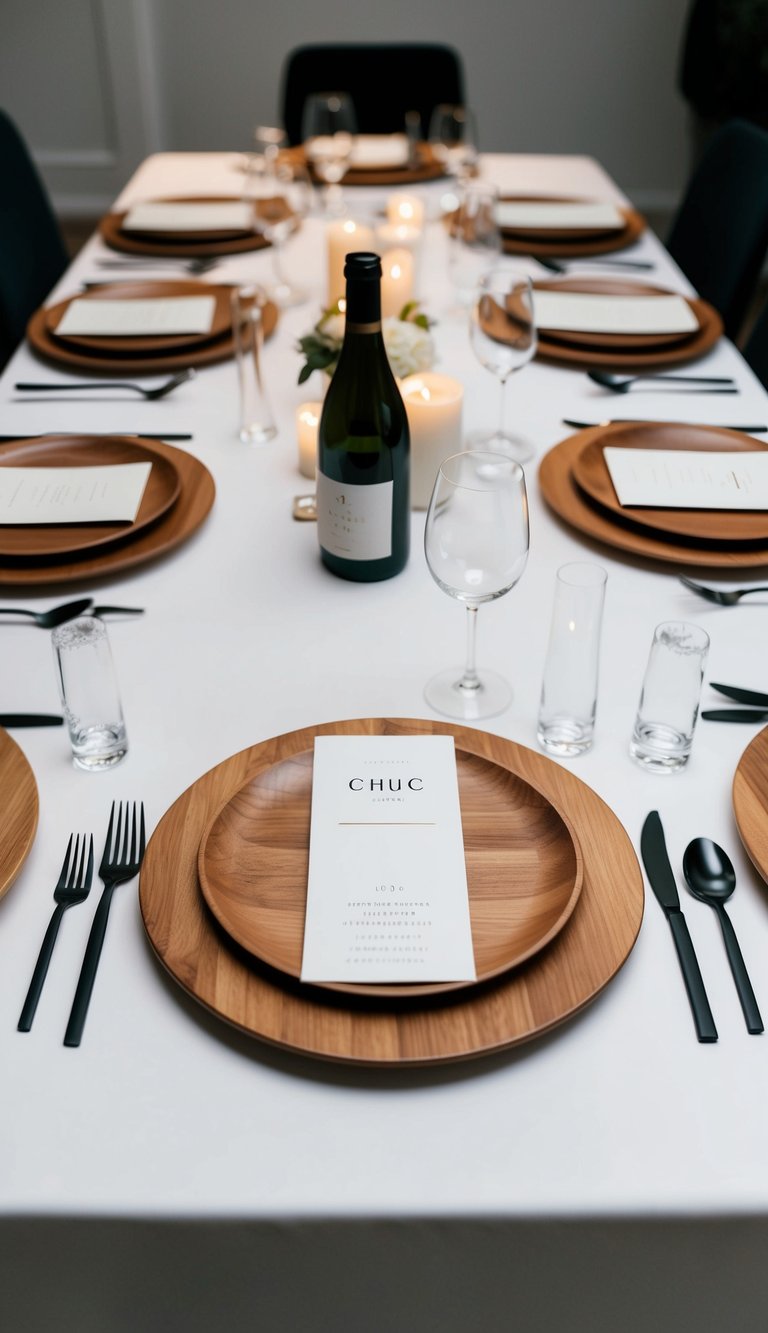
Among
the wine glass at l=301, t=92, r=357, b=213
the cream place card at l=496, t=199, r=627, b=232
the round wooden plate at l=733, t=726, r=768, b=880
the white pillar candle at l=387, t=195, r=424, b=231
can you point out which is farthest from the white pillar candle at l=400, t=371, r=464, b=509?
the wine glass at l=301, t=92, r=357, b=213

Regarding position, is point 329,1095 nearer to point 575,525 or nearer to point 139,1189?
point 139,1189

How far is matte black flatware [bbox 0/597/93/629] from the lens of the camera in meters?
1.09

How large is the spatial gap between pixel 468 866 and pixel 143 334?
3.76 ft

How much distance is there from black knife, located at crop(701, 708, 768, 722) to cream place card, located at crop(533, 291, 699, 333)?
0.88 metres

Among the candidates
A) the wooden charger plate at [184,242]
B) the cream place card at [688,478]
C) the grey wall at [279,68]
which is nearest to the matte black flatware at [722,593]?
the cream place card at [688,478]

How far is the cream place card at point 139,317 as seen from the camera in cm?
166

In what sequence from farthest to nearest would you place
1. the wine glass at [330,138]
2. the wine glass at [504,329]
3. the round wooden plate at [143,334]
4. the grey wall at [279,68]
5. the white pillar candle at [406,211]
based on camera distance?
the grey wall at [279,68]
the wine glass at [330,138]
the white pillar candle at [406,211]
the round wooden plate at [143,334]
the wine glass at [504,329]

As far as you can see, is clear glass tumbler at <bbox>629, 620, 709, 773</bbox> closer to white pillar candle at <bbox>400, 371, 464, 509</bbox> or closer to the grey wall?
white pillar candle at <bbox>400, 371, 464, 509</bbox>

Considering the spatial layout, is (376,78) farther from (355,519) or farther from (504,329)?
(355,519)

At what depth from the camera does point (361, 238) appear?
5.57 feet

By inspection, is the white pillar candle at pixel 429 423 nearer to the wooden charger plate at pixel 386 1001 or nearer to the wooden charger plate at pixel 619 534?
the wooden charger plate at pixel 619 534

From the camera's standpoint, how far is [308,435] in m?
1.33

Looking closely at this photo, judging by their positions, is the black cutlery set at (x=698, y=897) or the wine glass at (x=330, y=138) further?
the wine glass at (x=330, y=138)

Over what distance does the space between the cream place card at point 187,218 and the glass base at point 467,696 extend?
140cm
